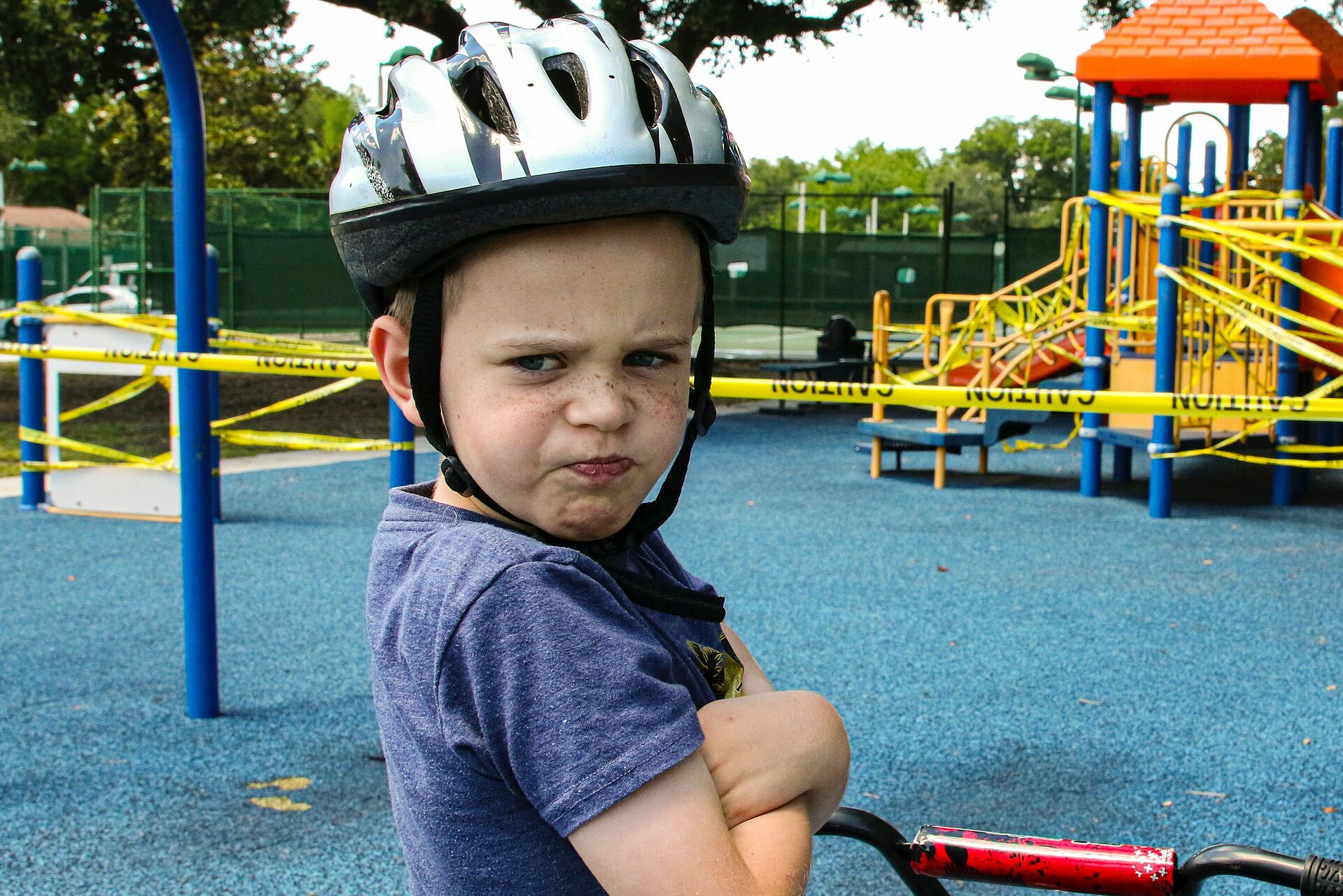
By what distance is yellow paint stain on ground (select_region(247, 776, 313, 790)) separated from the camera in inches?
139


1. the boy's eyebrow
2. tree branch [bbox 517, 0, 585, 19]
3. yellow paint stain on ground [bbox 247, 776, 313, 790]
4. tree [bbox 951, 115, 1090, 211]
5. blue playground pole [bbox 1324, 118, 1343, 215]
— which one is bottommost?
yellow paint stain on ground [bbox 247, 776, 313, 790]

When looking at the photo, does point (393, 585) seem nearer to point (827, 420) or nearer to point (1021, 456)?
point (1021, 456)

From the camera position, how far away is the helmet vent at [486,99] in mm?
1143

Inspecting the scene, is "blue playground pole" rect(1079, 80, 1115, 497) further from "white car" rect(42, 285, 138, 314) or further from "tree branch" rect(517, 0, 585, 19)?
"white car" rect(42, 285, 138, 314)

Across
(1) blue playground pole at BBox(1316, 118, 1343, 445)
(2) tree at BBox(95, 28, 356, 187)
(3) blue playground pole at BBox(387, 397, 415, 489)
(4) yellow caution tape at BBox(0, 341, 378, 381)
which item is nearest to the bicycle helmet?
(4) yellow caution tape at BBox(0, 341, 378, 381)

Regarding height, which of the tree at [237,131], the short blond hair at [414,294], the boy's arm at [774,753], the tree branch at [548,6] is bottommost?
the boy's arm at [774,753]

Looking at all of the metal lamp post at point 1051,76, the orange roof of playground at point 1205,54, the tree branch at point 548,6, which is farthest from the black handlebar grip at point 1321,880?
the metal lamp post at point 1051,76

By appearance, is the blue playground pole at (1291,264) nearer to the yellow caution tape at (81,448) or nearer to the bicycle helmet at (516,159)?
the yellow caution tape at (81,448)

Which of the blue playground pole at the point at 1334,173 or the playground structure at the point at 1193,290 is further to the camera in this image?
the blue playground pole at the point at 1334,173

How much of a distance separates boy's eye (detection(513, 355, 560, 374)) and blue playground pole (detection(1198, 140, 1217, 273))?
9050 millimetres

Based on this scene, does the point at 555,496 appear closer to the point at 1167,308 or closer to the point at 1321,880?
the point at 1321,880

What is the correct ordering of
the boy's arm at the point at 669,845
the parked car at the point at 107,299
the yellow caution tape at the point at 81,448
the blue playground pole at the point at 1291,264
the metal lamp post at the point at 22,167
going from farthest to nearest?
the metal lamp post at the point at 22,167, the parked car at the point at 107,299, the blue playground pole at the point at 1291,264, the yellow caution tape at the point at 81,448, the boy's arm at the point at 669,845

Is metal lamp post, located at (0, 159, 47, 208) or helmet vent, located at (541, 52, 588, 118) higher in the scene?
metal lamp post, located at (0, 159, 47, 208)

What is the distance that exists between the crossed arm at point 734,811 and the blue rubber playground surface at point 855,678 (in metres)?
1.98
